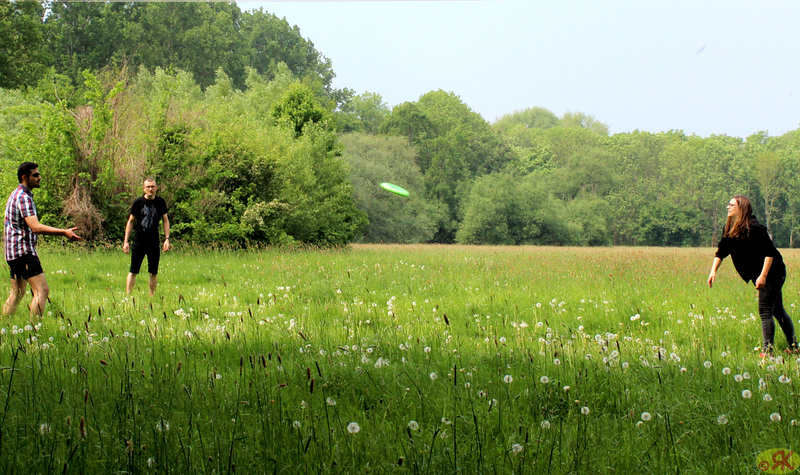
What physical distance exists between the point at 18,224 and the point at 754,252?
29.1ft

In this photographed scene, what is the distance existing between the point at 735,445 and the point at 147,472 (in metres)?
3.18

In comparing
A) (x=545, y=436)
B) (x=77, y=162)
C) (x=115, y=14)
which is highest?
(x=115, y=14)

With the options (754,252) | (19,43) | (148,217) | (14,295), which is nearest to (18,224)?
(14,295)

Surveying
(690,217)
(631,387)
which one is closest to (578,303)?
(631,387)

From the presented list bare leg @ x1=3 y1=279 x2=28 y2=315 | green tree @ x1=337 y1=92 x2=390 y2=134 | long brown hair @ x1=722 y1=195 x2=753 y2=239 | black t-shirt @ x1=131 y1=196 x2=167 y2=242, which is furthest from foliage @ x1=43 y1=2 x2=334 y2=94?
long brown hair @ x1=722 y1=195 x2=753 y2=239

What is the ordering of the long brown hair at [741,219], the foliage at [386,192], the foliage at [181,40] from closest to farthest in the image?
1. the long brown hair at [741,219]
2. the foliage at [386,192]
3. the foliage at [181,40]

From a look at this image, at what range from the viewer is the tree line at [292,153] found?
67.1 ft

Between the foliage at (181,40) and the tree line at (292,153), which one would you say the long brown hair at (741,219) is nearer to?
the tree line at (292,153)

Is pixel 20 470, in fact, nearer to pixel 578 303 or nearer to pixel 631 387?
pixel 631 387

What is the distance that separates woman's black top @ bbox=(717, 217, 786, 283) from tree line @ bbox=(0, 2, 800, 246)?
18155mm

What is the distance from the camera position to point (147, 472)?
2703 millimetres

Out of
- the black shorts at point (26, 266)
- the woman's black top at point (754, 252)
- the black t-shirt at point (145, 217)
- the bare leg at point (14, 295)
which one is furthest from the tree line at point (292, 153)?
the woman's black top at point (754, 252)

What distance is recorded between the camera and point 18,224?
6.92 meters

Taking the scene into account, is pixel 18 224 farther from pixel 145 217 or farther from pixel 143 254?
pixel 143 254
